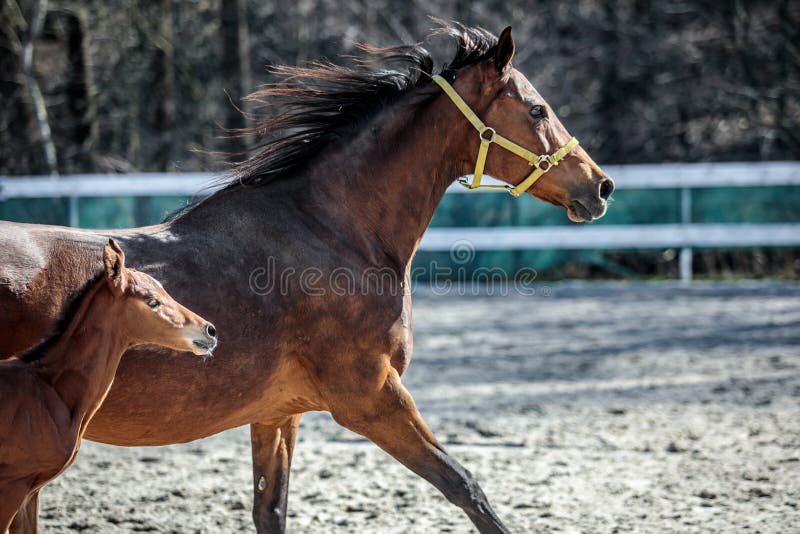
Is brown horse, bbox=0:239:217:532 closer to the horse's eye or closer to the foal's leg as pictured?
the foal's leg

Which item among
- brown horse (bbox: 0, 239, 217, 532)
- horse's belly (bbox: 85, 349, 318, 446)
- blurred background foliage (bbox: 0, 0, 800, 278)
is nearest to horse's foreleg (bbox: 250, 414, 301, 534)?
horse's belly (bbox: 85, 349, 318, 446)

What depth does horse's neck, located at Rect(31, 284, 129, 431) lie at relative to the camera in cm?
285

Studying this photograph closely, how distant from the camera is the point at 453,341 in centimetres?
851

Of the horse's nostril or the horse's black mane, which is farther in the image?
the horse's nostril

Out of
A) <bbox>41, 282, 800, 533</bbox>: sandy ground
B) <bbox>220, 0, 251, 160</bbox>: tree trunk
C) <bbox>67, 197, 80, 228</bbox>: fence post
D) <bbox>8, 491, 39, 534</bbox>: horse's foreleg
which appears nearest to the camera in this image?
<bbox>8, 491, 39, 534</bbox>: horse's foreleg

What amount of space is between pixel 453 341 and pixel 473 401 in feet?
6.90

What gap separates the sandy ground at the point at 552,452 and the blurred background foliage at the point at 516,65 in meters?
3.90

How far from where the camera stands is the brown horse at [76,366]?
2728 mm

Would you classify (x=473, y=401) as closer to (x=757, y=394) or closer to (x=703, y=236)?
(x=757, y=394)

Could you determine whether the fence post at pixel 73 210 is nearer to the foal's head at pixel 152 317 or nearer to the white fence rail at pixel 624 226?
the white fence rail at pixel 624 226

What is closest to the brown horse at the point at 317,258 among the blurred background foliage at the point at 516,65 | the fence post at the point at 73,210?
the blurred background foliage at the point at 516,65

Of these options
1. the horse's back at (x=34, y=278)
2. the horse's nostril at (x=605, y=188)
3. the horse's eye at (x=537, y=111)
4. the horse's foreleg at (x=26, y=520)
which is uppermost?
the horse's eye at (x=537, y=111)

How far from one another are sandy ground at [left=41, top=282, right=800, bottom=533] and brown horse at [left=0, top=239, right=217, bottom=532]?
1431mm

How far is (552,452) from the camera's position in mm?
5168
